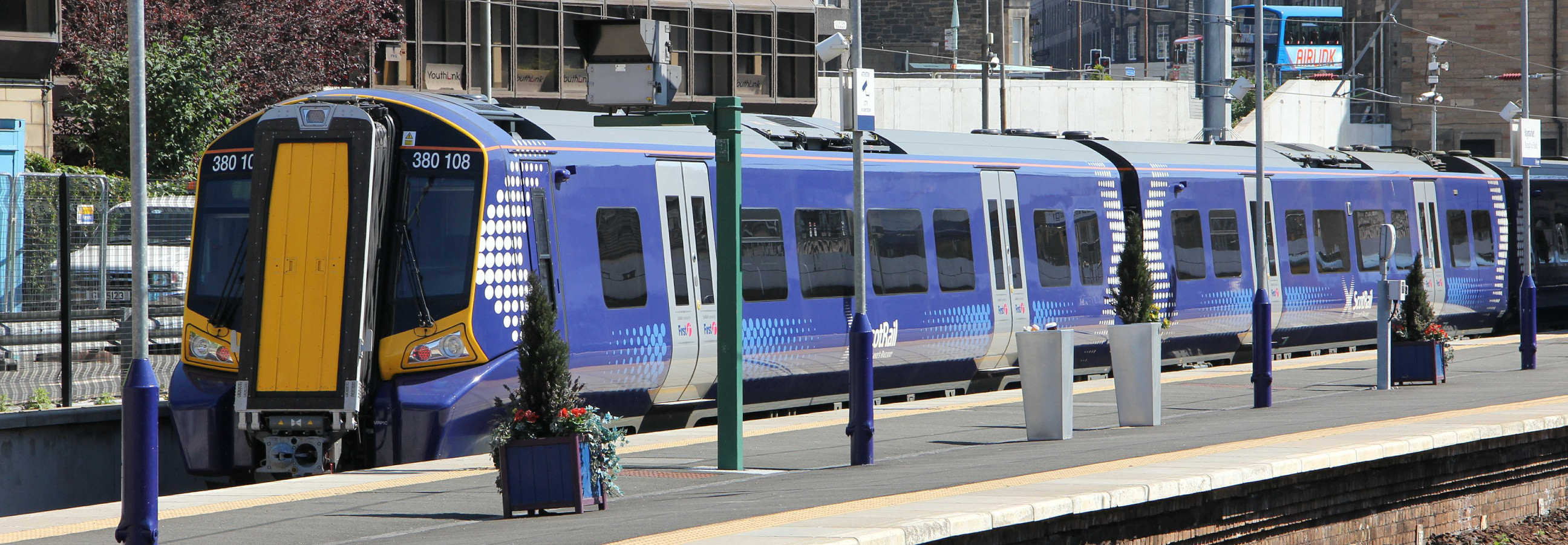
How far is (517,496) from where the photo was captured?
8844mm

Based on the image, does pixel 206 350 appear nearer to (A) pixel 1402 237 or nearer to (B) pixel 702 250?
(B) pixel 702 250

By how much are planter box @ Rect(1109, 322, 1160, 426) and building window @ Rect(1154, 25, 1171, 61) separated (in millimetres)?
115877

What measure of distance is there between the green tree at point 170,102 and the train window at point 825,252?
47.1 feet

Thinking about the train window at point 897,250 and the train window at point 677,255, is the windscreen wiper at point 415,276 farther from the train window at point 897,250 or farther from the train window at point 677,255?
the train window at point 897,250

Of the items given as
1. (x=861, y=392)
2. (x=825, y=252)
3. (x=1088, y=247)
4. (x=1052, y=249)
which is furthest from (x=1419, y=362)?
(x=861, y=392)

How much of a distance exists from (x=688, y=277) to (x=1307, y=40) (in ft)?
264

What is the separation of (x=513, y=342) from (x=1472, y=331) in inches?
805

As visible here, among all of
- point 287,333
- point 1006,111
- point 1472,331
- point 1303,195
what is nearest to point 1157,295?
point 1303,195

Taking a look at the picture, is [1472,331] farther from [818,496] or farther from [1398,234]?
[818,496]

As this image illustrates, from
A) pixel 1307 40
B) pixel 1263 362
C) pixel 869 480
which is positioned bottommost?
pixel 869 480

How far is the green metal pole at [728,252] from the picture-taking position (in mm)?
11078

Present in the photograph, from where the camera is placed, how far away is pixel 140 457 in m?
7.27

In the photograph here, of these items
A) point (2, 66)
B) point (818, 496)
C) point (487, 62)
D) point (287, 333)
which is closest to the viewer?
point (818, 496)

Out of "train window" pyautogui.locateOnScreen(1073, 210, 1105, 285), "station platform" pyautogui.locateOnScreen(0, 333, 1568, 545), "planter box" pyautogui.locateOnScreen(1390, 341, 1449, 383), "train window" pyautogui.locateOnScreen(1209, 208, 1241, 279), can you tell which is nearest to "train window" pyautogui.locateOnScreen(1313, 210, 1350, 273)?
"train window" pyautogui.locateOnScreen(1209, 208, 1241, 279)
